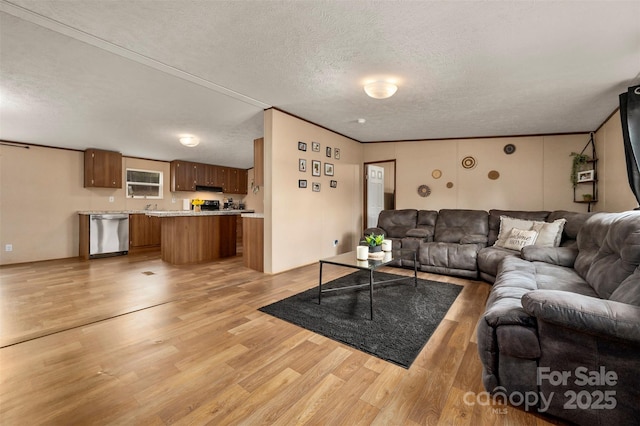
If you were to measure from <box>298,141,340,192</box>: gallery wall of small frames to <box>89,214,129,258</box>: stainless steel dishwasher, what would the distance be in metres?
4.18

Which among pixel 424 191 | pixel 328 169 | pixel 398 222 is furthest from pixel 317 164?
pixel 424 191

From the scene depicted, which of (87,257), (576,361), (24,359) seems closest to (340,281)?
(576,361)

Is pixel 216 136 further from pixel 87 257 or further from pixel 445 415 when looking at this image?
pixel 445 415

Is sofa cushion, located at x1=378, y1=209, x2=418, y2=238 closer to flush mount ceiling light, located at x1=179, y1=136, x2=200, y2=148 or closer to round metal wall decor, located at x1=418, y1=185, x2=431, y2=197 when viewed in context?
round metal wall decor, located at x1=418, y1=185, x2=431, y2=197

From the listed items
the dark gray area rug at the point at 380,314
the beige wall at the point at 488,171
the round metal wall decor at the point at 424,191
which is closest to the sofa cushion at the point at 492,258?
the dark gray area rug at the point at 380,314

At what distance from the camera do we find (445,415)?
135cm

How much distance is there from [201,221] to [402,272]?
3.67m

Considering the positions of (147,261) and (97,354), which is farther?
(147,261)

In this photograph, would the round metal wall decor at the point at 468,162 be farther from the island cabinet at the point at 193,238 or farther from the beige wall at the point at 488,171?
the island cabinet at the point at 193,238

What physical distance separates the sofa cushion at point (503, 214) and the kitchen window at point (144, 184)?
7310 mm

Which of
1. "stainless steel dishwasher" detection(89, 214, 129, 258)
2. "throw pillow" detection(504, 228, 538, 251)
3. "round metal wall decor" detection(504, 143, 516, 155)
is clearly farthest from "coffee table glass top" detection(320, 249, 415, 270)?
"stainless steel dishwasher" detection(89, 214, 129, 258)

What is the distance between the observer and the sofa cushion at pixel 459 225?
445 centimetres

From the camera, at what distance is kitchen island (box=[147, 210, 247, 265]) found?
4.87 m

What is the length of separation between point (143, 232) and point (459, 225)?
659 cm
